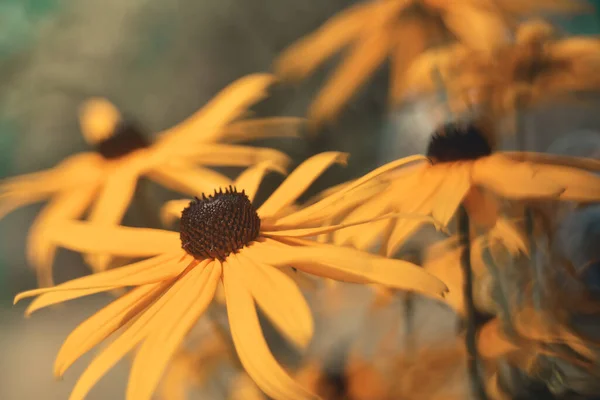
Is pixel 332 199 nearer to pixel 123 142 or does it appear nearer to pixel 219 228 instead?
pixel 219 228

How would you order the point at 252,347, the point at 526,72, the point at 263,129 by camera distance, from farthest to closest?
1. the point at 263,129
2. the point at 526,72
3. the point at 252,347

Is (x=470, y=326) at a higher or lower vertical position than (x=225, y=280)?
lower

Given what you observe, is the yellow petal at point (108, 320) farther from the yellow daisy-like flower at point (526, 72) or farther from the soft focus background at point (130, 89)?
the yellow daisy-like flower at point (526, 72)

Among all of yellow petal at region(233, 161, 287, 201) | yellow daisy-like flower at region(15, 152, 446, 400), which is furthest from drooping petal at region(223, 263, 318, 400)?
yellow petal at region(233, 161, 287, 201)

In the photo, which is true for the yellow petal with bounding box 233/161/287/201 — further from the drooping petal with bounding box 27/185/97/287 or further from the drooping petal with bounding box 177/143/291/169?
the drooping petal with bounding box 27/185/97/287

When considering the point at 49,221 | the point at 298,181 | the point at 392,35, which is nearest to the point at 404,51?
the point at 392,35

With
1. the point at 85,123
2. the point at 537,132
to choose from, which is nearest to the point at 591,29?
the point at 537,132

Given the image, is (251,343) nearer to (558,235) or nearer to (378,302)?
(378,302)
